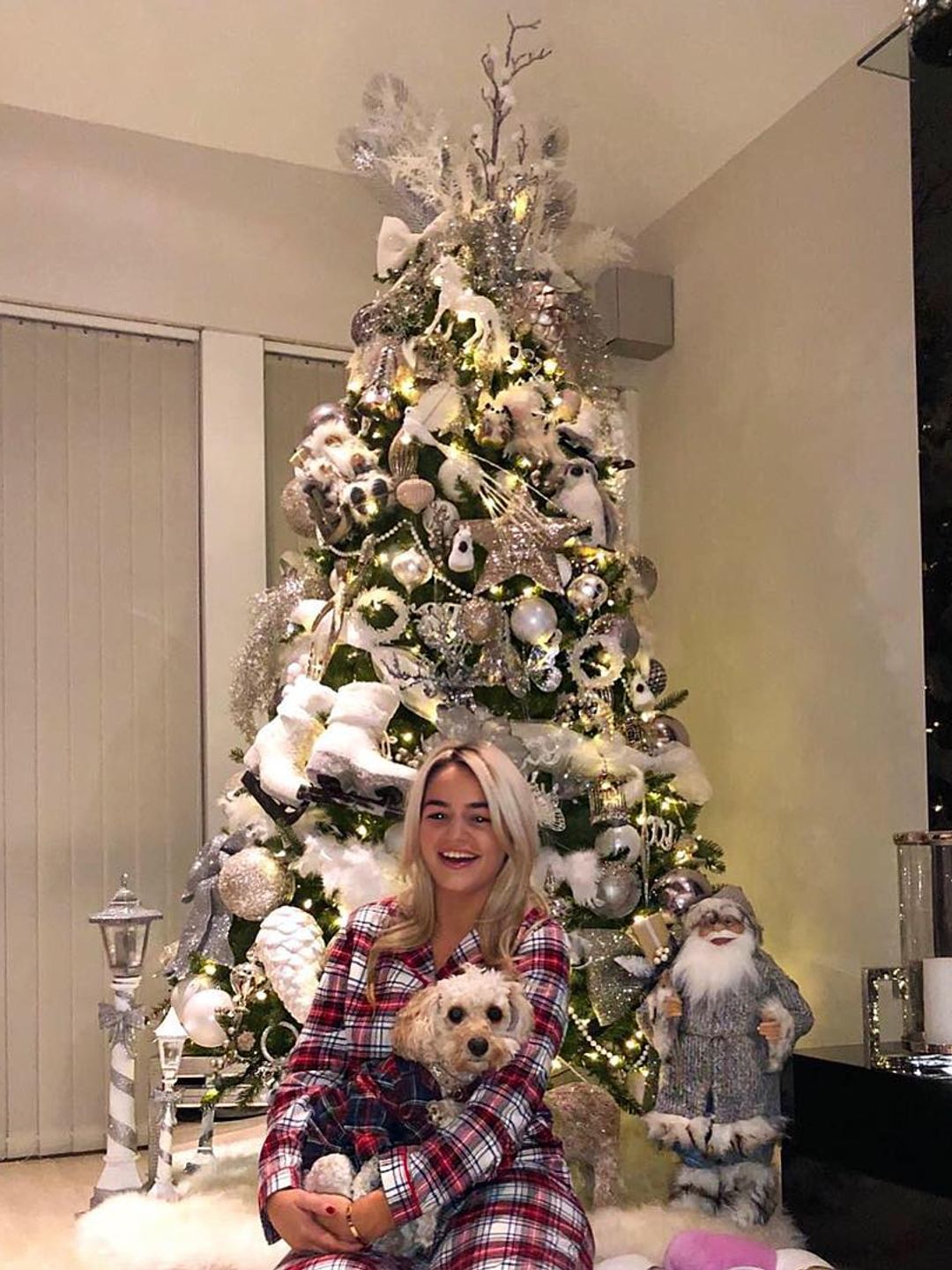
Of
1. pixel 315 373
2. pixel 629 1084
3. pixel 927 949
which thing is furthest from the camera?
pixel 315 373

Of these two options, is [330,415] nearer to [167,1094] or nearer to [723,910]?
[723,910]

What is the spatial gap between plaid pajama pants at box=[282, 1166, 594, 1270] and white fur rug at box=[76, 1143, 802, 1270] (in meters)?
0.64

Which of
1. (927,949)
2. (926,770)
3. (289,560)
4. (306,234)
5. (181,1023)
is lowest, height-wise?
(181,1023)

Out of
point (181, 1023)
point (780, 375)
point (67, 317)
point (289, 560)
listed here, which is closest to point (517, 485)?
point (289, 560)

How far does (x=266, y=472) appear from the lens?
4383 millimetres

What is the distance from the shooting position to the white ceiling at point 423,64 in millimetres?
3797

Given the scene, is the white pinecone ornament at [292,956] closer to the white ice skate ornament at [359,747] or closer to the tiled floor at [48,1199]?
the white ice skate ornament at [359,747]

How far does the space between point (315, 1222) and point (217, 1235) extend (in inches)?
40.4

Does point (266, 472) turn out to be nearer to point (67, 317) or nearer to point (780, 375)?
point (67, 317)

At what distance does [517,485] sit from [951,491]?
106 cm

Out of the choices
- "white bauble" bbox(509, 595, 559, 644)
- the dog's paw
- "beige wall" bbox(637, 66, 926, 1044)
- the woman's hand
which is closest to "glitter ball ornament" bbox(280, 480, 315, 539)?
"white bauble" bbox(509, 595, 559, 644)

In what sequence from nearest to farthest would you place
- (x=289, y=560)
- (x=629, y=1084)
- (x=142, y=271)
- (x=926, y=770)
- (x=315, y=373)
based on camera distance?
(x=629, y=1084) < (x=926, y=770) < (x=289, y=560) < (x=142, y=271) < (x=315, y=373)

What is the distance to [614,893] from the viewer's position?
9.97 feet

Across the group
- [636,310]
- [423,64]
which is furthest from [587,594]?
[423,64]
